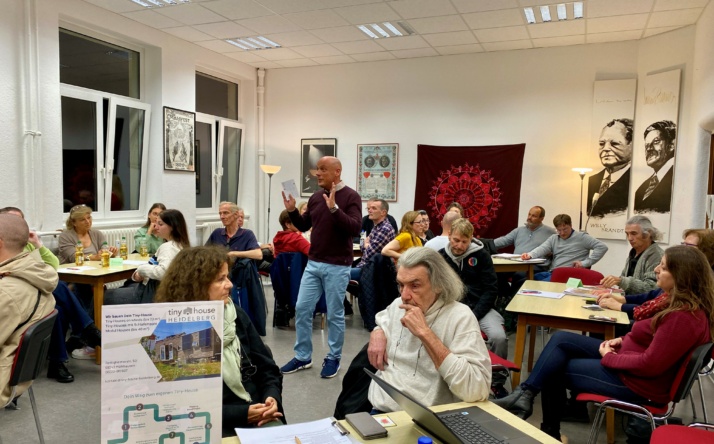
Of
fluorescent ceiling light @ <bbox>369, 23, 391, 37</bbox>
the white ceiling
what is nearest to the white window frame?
the white ceiling

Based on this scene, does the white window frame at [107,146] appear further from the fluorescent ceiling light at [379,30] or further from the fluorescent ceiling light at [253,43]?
the fluorescent ceiling light at [379,30]

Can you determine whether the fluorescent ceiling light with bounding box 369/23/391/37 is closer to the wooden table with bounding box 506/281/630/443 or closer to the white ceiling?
the white ceiling

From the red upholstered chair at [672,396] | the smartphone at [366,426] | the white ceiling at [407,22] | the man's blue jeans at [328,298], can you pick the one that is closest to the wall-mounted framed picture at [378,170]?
the white ceiling at [407,22]

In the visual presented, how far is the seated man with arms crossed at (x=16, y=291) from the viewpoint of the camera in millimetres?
2273

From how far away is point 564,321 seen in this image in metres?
3.20

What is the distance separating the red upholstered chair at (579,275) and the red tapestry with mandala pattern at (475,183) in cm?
286

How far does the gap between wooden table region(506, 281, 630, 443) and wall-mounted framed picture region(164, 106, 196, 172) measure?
Result: 16.5 ft

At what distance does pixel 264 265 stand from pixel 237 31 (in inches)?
118

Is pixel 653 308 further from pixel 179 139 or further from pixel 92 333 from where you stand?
pixel 179 139

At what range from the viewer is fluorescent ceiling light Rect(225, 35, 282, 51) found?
6948mm

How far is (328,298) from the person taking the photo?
3.94 metres

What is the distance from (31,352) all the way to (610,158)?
6.78 meters

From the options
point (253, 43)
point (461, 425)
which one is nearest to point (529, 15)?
point (253, 43)

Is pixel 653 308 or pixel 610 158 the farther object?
pixel 610 158
